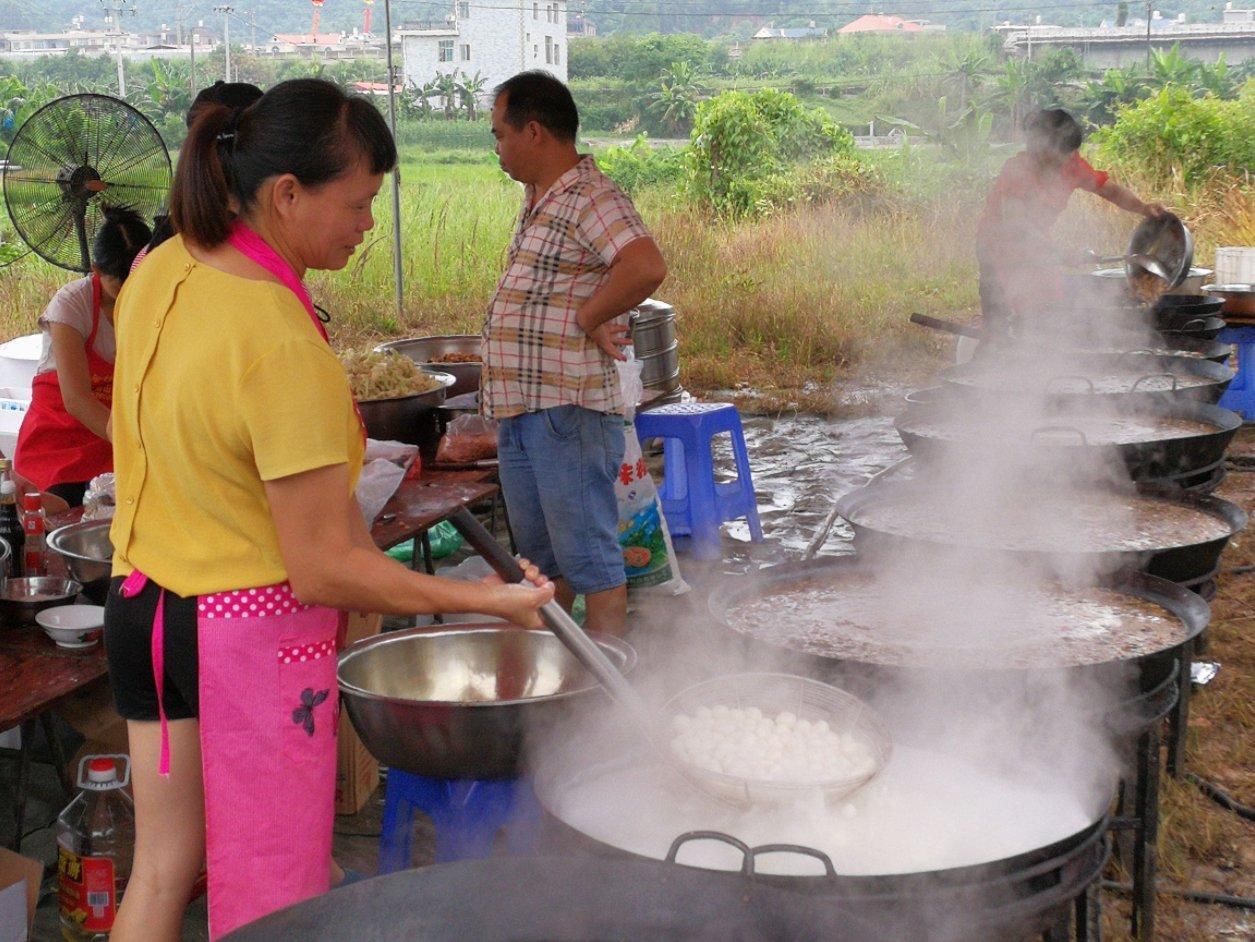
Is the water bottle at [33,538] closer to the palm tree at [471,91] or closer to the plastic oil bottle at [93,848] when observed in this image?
the plastic oil bottle at [93,848]

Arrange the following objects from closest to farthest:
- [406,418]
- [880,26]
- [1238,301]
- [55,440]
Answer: [55,440] < [406,418] < [1238,301] < [880,26]

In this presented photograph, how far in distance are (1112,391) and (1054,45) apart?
A: 21.7 meters

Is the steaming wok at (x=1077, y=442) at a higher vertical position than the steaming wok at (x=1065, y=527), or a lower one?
higher

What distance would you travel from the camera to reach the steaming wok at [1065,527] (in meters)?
2.90

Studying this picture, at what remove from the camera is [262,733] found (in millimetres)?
1894

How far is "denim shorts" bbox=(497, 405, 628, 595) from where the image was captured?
3.79 metres

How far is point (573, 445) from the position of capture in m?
3.79

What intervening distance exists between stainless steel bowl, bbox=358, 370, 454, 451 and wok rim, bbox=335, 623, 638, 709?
5.74ft

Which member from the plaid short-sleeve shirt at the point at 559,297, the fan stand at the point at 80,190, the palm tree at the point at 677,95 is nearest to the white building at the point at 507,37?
the fan stand at the point at 80,190

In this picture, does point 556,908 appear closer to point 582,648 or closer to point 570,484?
point 582,648

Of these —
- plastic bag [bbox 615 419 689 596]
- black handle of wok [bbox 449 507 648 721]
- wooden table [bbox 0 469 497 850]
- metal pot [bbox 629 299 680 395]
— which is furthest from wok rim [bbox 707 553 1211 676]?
metal pot [bbox 629 299 680 395]

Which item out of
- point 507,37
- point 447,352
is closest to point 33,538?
point 447,352

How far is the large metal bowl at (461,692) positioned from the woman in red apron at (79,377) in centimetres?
169

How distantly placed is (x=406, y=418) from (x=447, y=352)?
1560mm
